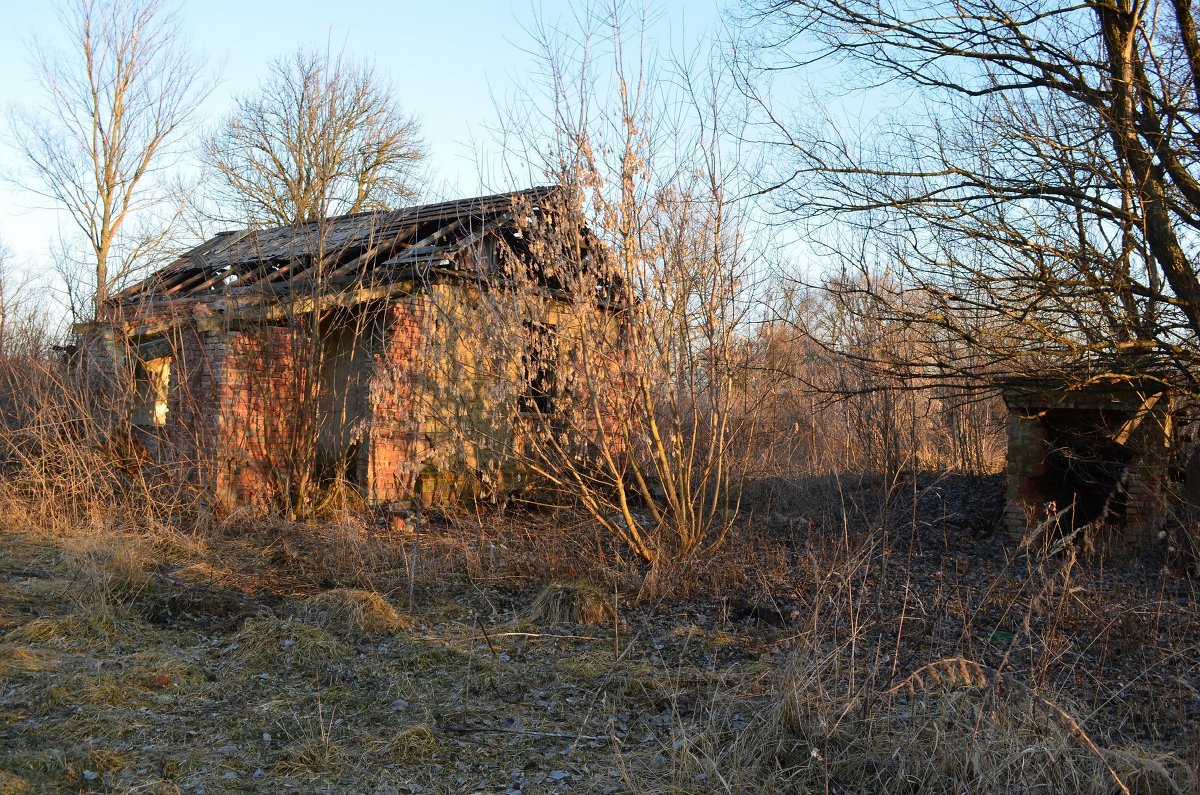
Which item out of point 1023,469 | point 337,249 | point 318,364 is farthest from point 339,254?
point 1023,469

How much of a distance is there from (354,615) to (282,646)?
540mm

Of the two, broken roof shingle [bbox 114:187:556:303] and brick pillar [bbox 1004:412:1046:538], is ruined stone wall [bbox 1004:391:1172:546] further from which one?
broken roof shingle [bbox 114:187:556:303]

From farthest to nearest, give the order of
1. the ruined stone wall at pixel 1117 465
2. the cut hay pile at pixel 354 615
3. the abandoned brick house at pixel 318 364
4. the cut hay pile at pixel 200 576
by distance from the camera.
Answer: the abandoned brick house at pixel 318 364 → the ruined stone wall at pixel 1117 465 → the cut hay pile at pixel 200 576 → the cut hay pile at pixel 354 615

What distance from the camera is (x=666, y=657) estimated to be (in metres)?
5.38

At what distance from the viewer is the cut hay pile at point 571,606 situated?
242 inches

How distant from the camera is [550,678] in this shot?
4984 mm

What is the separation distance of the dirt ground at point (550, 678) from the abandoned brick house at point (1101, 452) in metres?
1.95

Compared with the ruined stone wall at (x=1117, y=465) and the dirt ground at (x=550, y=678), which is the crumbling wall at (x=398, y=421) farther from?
the ruined stone wall at (x=1117, y=465)

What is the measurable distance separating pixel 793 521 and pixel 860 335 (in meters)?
2.65

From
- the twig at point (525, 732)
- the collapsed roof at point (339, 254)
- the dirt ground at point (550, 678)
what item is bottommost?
the twig at point (525, 732)

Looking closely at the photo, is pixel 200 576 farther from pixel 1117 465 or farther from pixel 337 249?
pixel 1117 465

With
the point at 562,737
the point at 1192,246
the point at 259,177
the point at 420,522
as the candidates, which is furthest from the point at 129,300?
the point at 259,177

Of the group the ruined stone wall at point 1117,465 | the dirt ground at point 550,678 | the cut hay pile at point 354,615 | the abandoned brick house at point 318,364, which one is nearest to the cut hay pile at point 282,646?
the dirt ground at point 550,678

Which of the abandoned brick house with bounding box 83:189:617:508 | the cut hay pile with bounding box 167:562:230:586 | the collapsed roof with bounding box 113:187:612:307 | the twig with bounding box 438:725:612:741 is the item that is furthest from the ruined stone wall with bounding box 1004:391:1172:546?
the cut hay pile with bounding box 167:562:230:586
